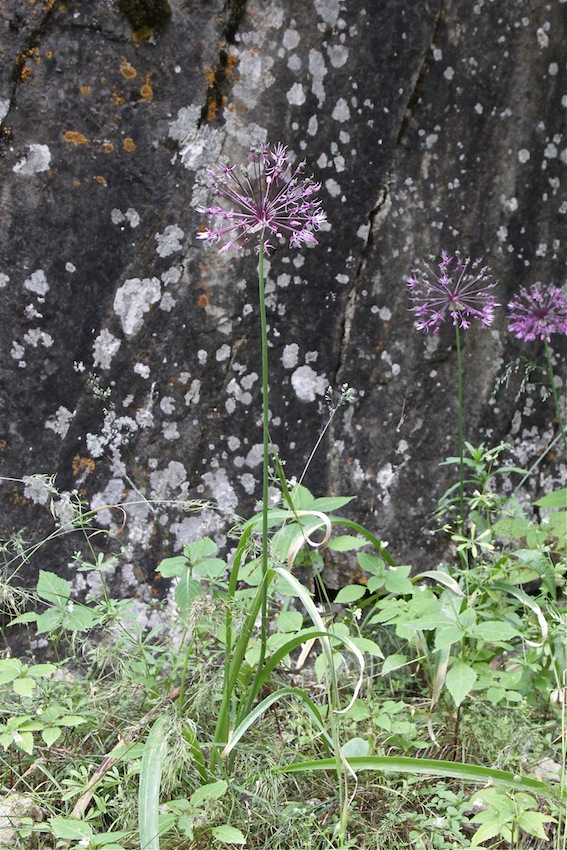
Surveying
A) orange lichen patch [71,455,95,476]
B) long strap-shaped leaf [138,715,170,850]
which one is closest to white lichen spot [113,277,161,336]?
orange lichen patch [71,455,95,476]

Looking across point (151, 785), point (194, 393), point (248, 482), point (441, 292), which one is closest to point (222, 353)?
point (194, 393)

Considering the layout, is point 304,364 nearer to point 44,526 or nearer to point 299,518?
point 299,518

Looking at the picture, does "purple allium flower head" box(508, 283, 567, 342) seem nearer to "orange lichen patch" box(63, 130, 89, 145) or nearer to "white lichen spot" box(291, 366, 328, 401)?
"white lichen spot" box(291, 366, 328, 401)

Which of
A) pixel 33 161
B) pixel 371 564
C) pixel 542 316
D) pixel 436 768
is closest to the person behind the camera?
pixel 436 768

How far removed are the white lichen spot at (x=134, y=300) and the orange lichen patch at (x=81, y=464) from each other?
1.43ft

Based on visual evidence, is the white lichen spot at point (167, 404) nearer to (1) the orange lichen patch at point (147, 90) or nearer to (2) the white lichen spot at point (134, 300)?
(2) the white lichen spot at point (134, 300)

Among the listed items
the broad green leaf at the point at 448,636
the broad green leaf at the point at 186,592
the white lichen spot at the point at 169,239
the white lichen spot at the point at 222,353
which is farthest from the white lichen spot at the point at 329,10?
the broad green leaf at the point at 448,636

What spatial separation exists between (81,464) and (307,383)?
0.81m

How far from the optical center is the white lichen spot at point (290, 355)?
2.81 m

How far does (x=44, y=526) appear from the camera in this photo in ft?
8.89

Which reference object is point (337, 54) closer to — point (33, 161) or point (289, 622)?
point (33, 161)

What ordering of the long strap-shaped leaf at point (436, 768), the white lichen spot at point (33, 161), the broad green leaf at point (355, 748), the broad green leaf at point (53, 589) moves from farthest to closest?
the white lichen spot at point (33, 161)
the broad green leaf at point (53, 589)
the broad green leaf at point (355, 748)
the long strap-shaped leaf at point (436, 768)

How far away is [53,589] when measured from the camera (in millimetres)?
2223

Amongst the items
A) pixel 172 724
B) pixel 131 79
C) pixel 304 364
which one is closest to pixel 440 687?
pixel 172 724
